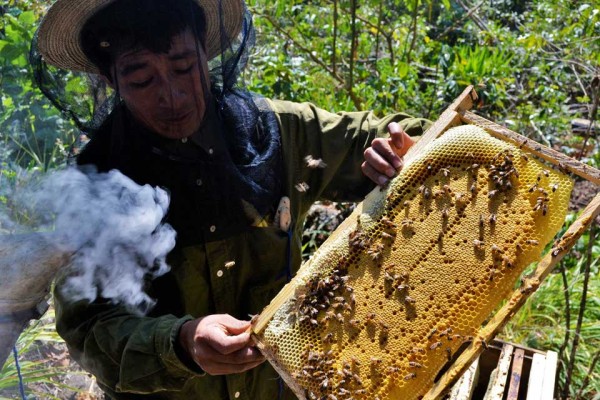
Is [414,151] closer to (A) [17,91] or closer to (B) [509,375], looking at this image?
(B) [509,375]

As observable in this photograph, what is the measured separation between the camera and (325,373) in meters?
1.91

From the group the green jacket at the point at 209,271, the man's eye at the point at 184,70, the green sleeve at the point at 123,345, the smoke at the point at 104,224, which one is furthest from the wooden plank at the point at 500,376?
the man's eye at the point at 184,70

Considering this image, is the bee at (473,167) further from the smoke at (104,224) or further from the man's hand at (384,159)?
the smoke at (104,224)

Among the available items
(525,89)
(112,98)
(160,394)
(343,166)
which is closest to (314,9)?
(525,89)

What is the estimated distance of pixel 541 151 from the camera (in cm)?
206

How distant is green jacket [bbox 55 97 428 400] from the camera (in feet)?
6.99

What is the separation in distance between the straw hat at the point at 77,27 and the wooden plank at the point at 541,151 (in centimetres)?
97

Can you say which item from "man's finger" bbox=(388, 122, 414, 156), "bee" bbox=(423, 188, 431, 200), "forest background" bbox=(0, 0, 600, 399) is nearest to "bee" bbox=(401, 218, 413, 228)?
"bee" bbox=(423, 188, 431, 200)

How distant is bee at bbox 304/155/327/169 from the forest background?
1.40 meters

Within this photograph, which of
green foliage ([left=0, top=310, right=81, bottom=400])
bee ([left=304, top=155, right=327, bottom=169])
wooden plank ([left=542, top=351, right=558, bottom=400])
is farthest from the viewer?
green foliage ([left=0, top=310, right=81, bottom=400])

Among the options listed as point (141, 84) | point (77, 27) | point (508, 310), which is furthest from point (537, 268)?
point (77, 27)

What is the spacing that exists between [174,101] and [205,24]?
1.39ft

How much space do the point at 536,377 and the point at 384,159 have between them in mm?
1790

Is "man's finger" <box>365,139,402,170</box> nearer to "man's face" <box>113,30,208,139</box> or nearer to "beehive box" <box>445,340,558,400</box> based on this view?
"man's face" <box>113,30,208,139</box>
